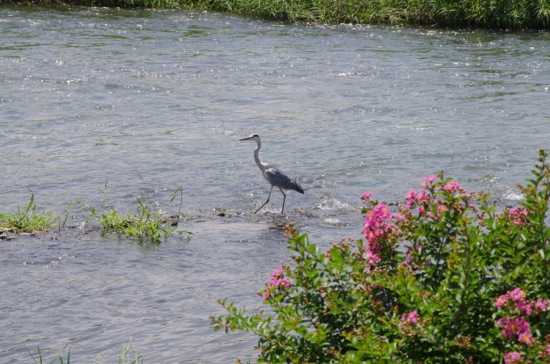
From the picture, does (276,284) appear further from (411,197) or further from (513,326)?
(513,326)

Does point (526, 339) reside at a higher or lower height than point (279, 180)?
higher

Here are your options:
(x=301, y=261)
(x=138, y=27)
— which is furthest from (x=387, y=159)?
(x=138, y=27)

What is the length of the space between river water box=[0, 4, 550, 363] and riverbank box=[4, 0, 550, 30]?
500 mm

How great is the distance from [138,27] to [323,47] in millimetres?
4629

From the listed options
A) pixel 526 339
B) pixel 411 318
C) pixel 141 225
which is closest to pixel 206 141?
pixel 141 225

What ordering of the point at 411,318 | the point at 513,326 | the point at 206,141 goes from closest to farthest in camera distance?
the point at 513,326 → the point at 411,318 → the point at 206,141

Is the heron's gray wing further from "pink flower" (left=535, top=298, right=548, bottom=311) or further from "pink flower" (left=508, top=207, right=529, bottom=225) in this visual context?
"pink flower" (left=535, top=298, right=548, bottom=311)

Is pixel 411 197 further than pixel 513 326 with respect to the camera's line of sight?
Yes

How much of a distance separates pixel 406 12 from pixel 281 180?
12.6 m

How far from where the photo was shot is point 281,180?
430 inches

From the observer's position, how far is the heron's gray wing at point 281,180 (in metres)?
10.8

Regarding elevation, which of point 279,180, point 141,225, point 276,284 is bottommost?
point 141,225

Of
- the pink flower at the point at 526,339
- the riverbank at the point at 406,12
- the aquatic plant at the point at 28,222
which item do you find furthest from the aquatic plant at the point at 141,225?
the riverbank at the point at 406,12

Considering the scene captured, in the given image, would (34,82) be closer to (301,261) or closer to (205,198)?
(205,198)
